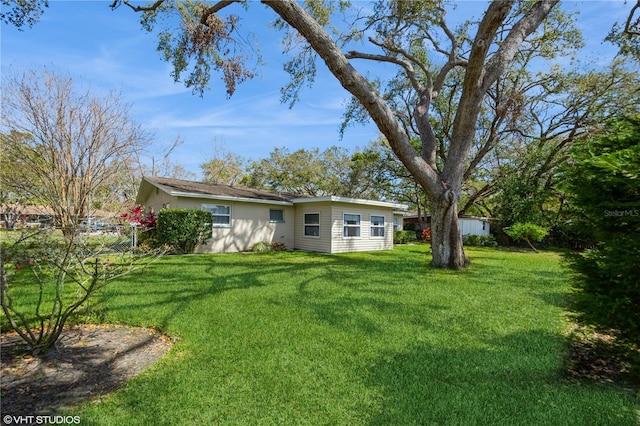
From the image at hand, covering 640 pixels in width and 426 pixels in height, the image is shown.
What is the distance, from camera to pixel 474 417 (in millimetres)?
2264

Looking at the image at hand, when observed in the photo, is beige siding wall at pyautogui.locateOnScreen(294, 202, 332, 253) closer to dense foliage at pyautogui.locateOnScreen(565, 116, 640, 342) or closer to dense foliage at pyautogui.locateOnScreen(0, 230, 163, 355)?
dense foliage at pyautogui.locateOnScreen(0, 230, 163, 355)

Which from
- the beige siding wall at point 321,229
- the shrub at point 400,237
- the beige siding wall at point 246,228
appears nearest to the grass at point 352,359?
the beige siding wall at point 246,228

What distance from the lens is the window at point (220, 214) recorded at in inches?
522

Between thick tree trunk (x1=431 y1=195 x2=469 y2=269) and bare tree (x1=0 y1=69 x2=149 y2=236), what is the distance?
502 inches

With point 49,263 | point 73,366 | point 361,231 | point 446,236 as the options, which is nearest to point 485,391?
point 73,366

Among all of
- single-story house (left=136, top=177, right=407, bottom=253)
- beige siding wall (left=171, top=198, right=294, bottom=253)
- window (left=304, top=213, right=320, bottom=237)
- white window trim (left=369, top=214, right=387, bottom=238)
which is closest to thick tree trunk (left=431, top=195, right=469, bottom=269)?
single-story house (left=136, top=177, right=407, bottom=253)

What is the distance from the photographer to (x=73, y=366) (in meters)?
3.07

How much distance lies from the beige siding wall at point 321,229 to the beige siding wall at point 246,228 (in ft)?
1.31

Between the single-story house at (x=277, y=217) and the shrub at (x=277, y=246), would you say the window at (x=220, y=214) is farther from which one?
the shrub at (x=277, y=246)

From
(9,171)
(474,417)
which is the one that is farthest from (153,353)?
(9,171)

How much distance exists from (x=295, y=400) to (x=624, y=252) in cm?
282

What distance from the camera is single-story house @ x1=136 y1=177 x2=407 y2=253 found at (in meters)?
13.2

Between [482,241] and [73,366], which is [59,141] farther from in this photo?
[482,241]

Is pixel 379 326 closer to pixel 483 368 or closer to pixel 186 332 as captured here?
pixel 483 368
